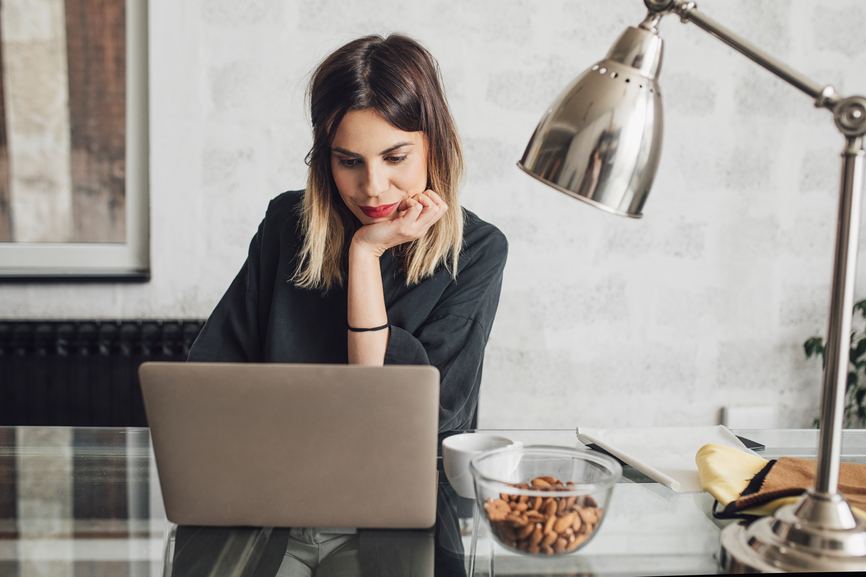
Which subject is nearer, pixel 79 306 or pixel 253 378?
pixel 253 378

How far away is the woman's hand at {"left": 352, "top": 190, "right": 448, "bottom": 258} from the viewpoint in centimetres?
117

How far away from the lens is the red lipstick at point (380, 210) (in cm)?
122

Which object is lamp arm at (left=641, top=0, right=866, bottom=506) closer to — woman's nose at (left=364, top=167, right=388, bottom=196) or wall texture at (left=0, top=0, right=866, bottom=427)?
woman's nose at (left=364, top=167, right=388, bottom=196)

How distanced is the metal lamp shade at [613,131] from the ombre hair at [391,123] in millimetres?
656

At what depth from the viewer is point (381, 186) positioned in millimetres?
1183

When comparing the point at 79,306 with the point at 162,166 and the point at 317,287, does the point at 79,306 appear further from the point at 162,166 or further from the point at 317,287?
the point at 317,287

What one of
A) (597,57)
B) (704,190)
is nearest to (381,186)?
(597,57)

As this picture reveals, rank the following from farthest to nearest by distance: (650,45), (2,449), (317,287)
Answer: (317,287) < (2,449) < (650,45)

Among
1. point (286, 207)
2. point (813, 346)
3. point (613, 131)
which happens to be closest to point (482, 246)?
point (286, 207)

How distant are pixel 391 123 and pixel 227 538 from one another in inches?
30.2

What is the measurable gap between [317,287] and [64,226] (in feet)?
3.50

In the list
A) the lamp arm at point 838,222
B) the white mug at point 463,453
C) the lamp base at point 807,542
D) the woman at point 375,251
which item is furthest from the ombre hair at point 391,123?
the lamp base at point 807,542

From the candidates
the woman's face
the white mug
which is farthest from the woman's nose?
the white mug

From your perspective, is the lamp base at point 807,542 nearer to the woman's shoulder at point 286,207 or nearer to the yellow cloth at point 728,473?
the yellow cloth at point 728,473
